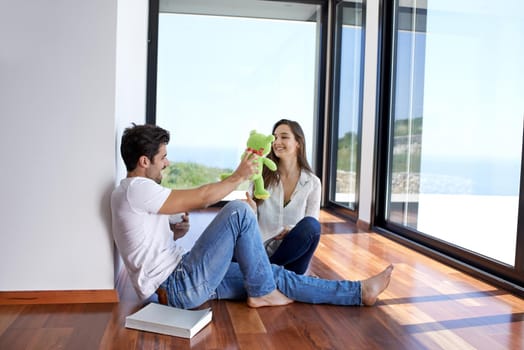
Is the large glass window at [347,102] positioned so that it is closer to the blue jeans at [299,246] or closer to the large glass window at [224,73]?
the large glass window at [224,73]

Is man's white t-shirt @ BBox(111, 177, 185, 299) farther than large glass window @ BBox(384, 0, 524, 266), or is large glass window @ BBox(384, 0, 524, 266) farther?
large glass window @ BBox(384, 0, 524, 266)

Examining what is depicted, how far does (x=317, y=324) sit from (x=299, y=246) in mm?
406

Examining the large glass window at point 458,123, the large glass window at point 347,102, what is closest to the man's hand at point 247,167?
the large glass window at point 458,123

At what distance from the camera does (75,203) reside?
2.01 m

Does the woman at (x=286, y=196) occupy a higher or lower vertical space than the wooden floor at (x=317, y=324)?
higher

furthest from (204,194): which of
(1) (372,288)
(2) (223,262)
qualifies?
(1) (372,288)

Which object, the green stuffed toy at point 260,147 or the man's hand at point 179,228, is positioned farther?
the man's hand at point 179,228

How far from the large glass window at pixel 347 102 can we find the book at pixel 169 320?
2972 mm

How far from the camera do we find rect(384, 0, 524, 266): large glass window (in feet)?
8.52

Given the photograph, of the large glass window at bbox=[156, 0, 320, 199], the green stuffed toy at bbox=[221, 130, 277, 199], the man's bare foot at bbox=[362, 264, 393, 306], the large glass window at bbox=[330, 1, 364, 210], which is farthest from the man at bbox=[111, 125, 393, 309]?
the large glass window at bbox=[156, 0, 320, 199]

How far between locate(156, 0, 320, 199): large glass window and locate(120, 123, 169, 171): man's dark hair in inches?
130

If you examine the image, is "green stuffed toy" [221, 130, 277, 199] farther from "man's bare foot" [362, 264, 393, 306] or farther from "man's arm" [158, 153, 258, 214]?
"man's bare foot" [362, 264, 393, 306]

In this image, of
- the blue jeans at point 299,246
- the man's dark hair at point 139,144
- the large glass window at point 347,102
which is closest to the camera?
the man's dark hair at point 139,144

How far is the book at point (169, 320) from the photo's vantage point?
1702mm
